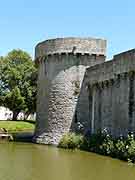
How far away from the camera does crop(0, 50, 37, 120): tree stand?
5328 cm

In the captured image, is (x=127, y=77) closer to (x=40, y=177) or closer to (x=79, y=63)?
(x=79, y=63)

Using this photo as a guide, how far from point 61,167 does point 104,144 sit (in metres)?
6.26

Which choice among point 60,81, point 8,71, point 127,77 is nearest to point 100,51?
point 60,81

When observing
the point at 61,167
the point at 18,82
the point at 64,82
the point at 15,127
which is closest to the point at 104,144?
the point at 61,167

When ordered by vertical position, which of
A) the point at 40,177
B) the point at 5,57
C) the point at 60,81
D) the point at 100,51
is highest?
the point at 5,57

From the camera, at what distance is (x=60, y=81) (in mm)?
28906

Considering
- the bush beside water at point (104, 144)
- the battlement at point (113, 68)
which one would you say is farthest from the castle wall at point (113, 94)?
the bush beside water at point (104, 144)

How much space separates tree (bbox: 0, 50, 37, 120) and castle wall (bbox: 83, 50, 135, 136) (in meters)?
25.5

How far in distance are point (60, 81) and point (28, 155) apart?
8366 mm

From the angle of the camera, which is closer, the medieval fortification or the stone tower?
the medieval fortification

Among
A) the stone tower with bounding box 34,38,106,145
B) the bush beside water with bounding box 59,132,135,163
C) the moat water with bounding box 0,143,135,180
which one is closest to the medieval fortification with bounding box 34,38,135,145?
the stone tower with bounding box 34,38,106,145

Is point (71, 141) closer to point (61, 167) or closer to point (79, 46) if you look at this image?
point (79, 46)

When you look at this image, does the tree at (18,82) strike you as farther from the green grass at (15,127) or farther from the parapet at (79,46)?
the parapet at (79,46)

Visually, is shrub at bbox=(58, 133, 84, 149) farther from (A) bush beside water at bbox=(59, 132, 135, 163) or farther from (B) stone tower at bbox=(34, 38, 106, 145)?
(B) stone tower at bbox=(34, 38, 106, 145)
